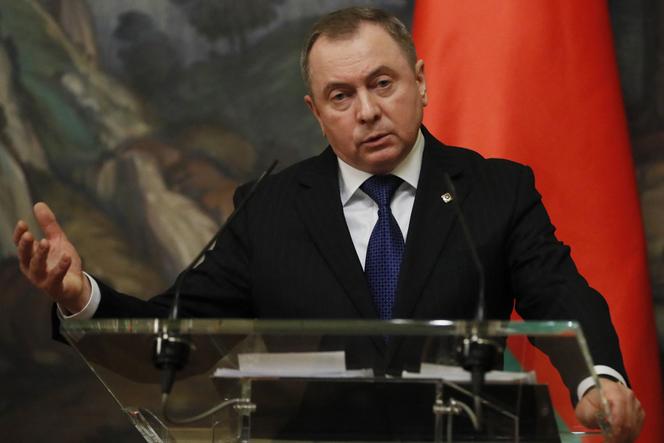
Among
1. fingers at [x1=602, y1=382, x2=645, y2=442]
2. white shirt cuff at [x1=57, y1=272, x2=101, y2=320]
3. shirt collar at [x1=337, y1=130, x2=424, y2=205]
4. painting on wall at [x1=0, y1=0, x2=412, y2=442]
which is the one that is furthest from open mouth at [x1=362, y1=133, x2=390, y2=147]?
painting on wall at [x1=0, y1=0, x2=412, y2=442]

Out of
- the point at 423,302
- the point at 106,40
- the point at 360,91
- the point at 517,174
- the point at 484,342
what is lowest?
the point at 484,342

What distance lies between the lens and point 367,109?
118 inches

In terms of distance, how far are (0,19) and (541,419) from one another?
3758mm

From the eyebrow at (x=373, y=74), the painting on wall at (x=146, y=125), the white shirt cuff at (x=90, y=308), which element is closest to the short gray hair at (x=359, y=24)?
the eyebrow at (x=373, y=74)

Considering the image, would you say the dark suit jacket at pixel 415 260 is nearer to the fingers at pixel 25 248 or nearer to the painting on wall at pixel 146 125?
the fingers at pixel 25 248

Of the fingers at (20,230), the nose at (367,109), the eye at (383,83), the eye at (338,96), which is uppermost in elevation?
the eye at (383,83)

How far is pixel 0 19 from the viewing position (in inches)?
190

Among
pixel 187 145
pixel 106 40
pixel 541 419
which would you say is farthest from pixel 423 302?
pixel 106 40

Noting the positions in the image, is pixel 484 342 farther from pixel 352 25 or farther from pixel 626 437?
pixel 352 25

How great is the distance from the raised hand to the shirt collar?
34.4 inches

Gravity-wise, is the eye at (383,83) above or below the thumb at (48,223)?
above

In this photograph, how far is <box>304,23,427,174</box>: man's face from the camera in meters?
3.04

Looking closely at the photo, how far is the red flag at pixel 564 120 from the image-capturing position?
3752 millimetres

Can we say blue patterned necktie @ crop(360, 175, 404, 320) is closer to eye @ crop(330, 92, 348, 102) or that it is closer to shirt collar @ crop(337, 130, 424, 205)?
shirt collar @ crop(337, 130, 424, 205)
